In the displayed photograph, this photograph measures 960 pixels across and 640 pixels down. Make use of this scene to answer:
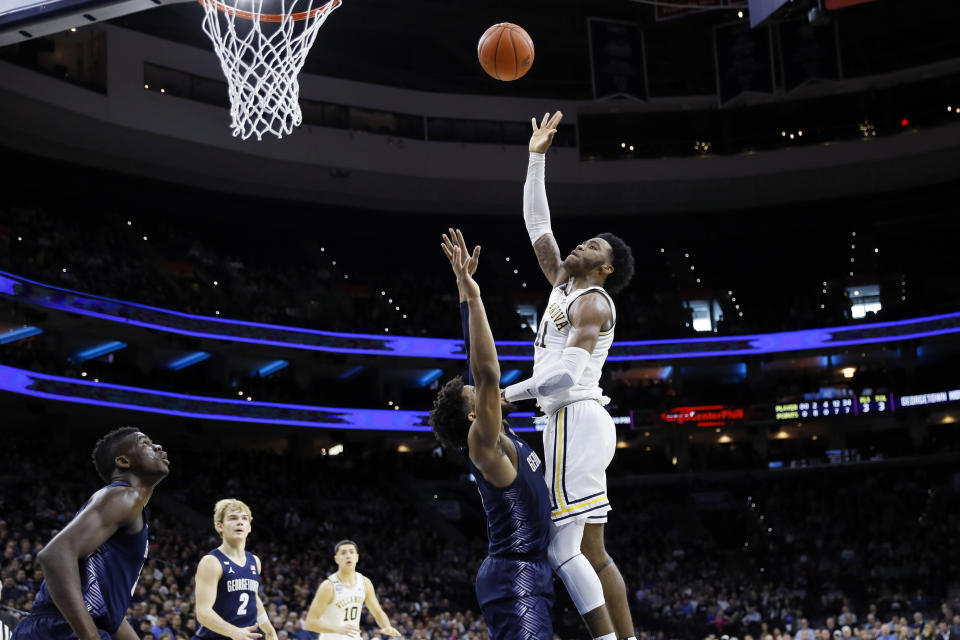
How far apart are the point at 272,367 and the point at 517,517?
29.3 metres

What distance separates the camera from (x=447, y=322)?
34.0 m

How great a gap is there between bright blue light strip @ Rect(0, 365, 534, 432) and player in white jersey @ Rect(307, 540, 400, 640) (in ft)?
58.3

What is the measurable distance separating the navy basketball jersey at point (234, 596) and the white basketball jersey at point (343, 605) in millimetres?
1797

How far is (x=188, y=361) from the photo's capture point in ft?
106

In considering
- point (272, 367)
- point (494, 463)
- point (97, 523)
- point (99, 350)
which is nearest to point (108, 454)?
point (97, 523)

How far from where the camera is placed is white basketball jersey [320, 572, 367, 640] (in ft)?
31.7

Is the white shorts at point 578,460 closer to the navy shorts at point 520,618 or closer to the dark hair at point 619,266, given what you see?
the navy shorts at point 520,618

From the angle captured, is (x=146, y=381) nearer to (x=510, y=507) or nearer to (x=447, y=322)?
(x=447, y=322)

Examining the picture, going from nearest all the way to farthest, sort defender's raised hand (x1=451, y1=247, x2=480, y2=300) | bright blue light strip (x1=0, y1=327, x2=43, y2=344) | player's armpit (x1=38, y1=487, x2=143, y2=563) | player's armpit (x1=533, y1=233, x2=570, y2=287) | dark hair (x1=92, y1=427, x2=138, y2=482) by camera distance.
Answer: player's armpit (x1=38, y1=487, x2=143, y2=563) < dark hair (x1=92, y1=427, x2=138, y2=482) < defender's raised hand (x1=451, y1=247, x2=480, y2=300) < player's armpit (x1=533, y1=233, x2=570, y2=287) < bright blue light strip (x1=0, y1=327, x2=43, y2=344)

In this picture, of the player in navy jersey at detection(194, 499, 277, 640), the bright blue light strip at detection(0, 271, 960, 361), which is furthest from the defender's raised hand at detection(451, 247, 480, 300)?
the bright blue light strip at detection(0, 271, 960, 361)

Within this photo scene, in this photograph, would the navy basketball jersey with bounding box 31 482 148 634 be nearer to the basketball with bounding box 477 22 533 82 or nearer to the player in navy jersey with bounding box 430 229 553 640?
the player in navy jersey with bounding box 430 229 553 640

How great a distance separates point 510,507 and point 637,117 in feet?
106

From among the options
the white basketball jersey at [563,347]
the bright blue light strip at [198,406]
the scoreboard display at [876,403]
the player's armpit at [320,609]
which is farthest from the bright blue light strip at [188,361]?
the white basketball jersey at [563,347]

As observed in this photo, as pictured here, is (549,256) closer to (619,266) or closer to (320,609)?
(619,266)
